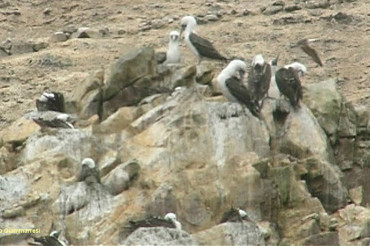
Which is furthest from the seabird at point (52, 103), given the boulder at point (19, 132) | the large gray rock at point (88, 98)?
the boulder at point (19, 132)

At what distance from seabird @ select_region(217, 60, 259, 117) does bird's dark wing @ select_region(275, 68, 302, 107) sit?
60 cm

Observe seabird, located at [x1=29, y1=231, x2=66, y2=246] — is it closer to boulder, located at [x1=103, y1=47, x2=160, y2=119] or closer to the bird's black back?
boulder, located at [x1=103, y1=47, x2=160, y2=119]

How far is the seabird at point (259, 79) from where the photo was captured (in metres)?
23.7

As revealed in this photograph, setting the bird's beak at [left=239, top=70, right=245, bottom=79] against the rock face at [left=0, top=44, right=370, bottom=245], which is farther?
the bird's beak at [left=239, top=70, right=245, bottom=79]

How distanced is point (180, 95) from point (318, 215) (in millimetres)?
2735

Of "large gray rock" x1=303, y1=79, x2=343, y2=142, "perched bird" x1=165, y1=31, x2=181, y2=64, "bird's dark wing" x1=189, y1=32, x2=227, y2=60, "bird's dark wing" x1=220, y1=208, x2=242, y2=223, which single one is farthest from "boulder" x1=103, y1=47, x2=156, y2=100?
"bird's dark wing" x1=220, y1=208, x2=242, y2=223

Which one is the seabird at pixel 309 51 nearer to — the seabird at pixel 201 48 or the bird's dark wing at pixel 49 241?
the seabird at pixel 201 48

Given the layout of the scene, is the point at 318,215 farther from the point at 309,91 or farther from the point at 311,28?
the point at 311,28

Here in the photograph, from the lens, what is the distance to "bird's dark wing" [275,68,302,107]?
23953mm

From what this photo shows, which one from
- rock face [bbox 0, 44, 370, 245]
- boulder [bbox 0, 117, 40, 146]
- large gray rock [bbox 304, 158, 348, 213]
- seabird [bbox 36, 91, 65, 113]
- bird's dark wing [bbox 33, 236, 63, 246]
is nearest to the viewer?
bird's dark wing [bbox 33, 236, 63, 246]

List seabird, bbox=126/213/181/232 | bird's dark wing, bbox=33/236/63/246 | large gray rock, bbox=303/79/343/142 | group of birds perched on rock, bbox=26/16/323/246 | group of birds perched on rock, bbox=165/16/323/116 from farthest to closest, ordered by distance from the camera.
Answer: large gray rock, bbox=303/79/343/142 → group of birds perched on rock, bbox=165/16/323/116 → group of birds perched on rock, bbox=26/16/323/246 → seabird, bbox=126/213/181/232 → bird's dark wing, bbox=33/236/63/246

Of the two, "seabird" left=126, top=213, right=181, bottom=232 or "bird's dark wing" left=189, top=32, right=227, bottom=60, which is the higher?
"bird's dark wing" left=189, top=32, right=227, bottom=60

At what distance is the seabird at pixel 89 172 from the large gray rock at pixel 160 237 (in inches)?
61.4

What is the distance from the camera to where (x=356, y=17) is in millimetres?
32219
